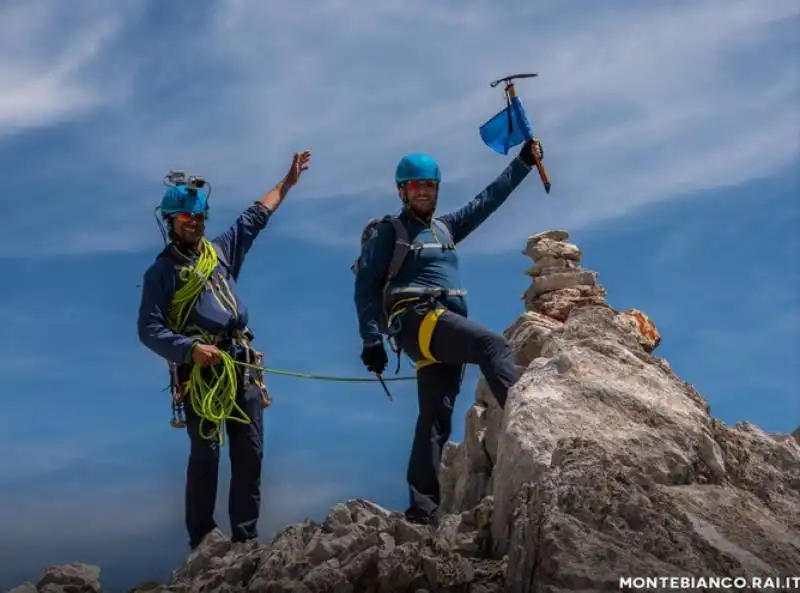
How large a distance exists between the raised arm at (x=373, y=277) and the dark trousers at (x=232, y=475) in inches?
61.3

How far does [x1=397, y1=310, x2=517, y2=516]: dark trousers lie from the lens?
410 inches

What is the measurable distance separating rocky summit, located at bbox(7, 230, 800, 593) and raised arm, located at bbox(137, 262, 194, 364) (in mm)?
2072

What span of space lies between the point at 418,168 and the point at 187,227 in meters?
2.76

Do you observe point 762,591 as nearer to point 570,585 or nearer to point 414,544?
point 570,585

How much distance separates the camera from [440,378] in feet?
35.7

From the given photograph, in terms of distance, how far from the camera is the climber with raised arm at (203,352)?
1070 cm

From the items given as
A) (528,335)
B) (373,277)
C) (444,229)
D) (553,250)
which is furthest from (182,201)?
(553,250)

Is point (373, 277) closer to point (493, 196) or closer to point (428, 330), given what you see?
point (428, 330)

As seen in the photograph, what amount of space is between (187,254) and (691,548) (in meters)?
6.49

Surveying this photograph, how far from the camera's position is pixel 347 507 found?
9953 millimetres

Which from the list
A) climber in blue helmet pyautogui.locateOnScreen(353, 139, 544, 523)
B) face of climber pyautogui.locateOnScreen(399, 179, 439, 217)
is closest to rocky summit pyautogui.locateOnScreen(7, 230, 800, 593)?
climber in blue helmet pyautogui.locateOnScreen(353, 139, 544, 523)

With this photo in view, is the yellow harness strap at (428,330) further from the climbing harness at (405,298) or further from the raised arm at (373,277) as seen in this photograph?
the raised arm at (373,277)

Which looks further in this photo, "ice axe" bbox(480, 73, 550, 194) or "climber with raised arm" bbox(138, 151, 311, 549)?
"ice axe" bbox(480, 73, 550, 194)

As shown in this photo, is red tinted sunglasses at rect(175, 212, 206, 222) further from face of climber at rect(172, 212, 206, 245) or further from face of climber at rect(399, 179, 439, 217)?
face of climber at rect(399, 179, 439, 217)
